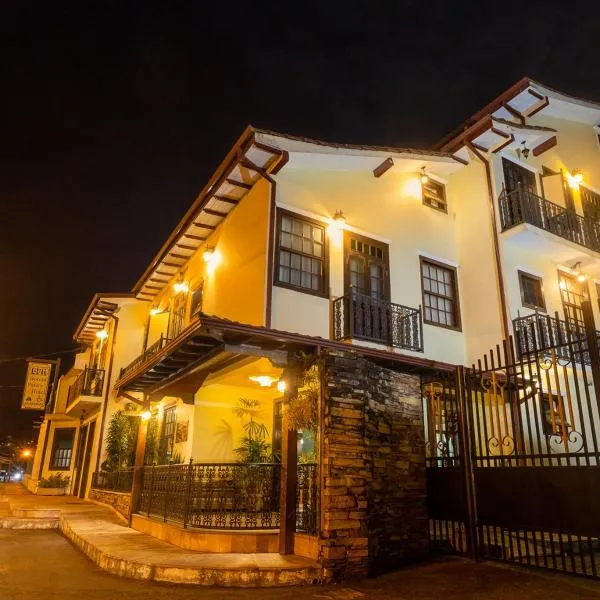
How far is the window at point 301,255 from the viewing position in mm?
11031

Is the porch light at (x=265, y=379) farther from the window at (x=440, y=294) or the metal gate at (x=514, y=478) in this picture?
the window at (x=440, y=294)

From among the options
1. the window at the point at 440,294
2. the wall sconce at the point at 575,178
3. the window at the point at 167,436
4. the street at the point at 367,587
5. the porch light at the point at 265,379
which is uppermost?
the wall sconce at the point at 575,178

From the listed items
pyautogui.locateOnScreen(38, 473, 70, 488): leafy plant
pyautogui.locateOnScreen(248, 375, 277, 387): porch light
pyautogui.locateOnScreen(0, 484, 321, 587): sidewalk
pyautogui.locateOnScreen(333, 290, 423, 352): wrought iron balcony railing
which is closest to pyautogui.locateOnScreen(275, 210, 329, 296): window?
pyautogui.locateOnScreen(333, 290, 423, 352): wrought iron balcony railing

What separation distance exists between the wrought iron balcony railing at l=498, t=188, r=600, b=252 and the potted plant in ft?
70.1

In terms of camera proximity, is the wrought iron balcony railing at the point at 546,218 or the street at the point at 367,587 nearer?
the street at the point at 367,587

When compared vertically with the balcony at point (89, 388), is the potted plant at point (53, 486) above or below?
below

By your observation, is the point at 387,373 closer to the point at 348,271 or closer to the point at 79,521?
the point at 348,271

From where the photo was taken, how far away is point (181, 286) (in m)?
16.0

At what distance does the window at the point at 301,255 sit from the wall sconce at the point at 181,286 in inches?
211

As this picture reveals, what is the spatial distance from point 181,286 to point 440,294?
25.8 ft

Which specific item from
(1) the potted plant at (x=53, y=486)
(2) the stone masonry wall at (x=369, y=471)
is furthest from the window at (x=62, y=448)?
(2) the stone masonry wall at (x=369, y=471)

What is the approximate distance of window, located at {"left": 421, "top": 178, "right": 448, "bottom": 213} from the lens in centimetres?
1429

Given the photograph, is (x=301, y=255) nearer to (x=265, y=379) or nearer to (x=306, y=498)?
(x=265, y=379)

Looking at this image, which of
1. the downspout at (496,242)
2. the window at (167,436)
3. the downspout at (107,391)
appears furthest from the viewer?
the downspout at (107,391)
